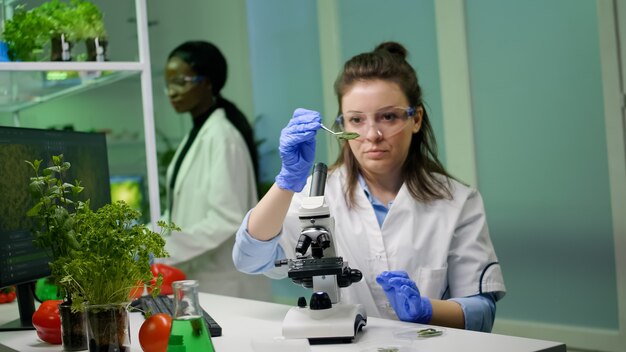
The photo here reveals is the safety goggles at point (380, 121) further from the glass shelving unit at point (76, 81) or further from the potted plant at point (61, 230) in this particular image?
the potted plant at point (61, 230)

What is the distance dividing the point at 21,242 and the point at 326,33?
272 cm

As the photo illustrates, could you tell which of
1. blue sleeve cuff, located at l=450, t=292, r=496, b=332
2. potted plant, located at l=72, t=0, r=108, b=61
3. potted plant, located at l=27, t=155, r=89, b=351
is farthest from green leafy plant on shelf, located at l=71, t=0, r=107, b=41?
blue sleeve cuff, located at l=450, t=292, r=496, b=332

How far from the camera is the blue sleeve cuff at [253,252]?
1.93m

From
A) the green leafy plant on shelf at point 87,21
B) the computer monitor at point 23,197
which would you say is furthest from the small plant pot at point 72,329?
the green leafy plant on shelf at point 87,21

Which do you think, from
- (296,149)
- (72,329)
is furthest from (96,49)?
(72,329)

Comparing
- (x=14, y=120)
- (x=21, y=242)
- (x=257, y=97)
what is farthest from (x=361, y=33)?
(x=21, y=242)

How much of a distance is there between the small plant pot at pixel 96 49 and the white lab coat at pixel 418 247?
31.1 inches

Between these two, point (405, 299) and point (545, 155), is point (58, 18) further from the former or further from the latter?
point (545, 155)

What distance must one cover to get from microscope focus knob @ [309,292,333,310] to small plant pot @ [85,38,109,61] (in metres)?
1.22

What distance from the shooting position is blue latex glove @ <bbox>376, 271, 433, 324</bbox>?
1751 millimetres

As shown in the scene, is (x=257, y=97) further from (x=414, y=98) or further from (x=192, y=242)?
(x=414, y=98)

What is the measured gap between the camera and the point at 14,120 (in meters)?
2.43

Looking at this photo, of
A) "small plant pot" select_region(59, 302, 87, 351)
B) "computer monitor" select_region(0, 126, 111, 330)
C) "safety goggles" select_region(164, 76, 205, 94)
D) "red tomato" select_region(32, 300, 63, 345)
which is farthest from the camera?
"safety goggles" select_region(164, 76, 205, 94)

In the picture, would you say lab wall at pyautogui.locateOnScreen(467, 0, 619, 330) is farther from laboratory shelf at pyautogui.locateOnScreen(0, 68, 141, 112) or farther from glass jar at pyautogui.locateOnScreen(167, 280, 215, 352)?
glass jar at pyautogui.locateOnScreen(167, 280, 215, 352)
